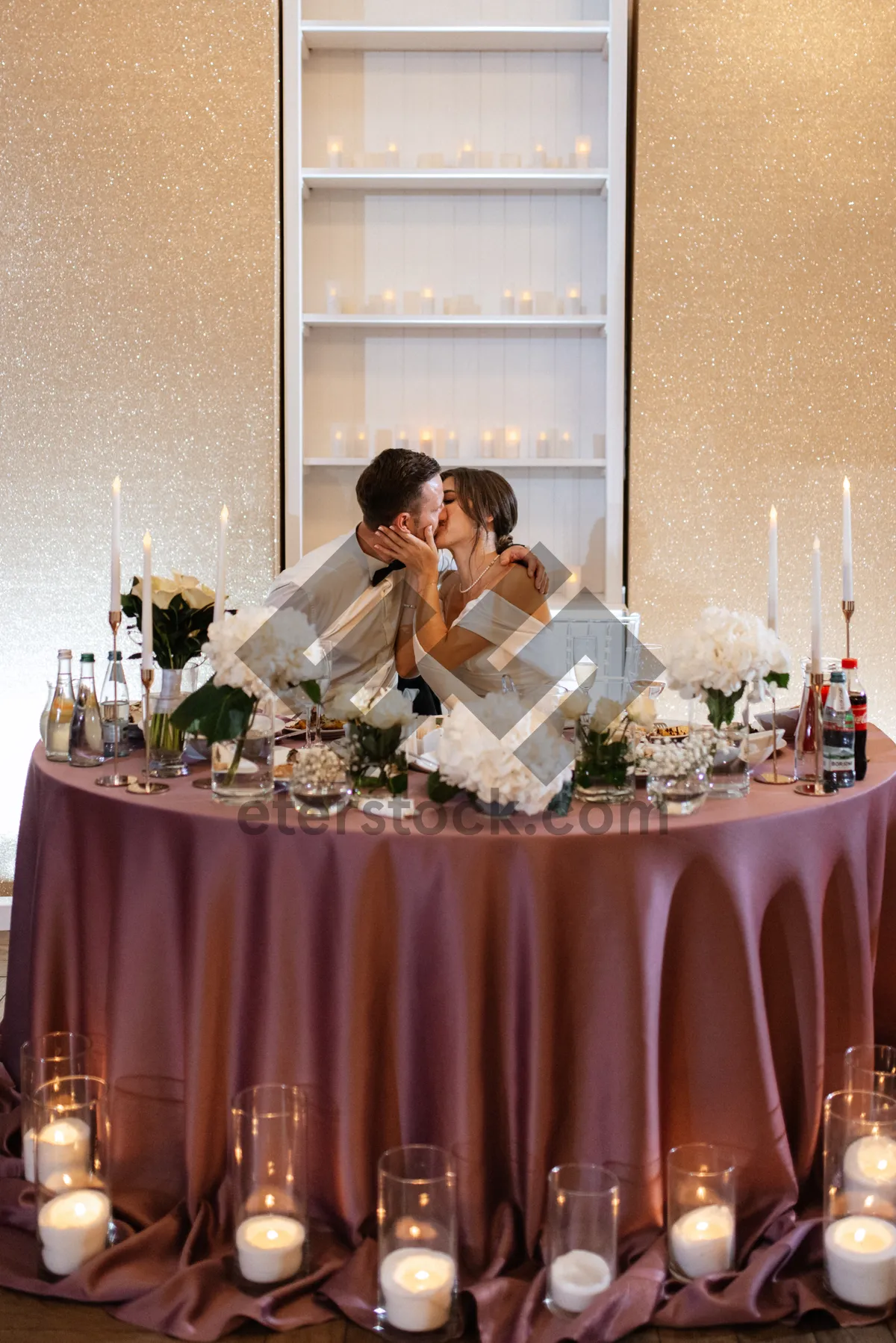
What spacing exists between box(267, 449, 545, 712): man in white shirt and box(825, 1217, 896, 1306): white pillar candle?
158 cm

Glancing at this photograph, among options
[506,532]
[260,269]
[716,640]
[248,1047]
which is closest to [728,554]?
[506,532]

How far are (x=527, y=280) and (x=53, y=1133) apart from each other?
2.91 metres

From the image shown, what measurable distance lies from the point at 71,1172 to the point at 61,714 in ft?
2.75

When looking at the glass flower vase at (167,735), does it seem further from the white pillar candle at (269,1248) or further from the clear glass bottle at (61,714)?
the white pillar candle at (269,1248)

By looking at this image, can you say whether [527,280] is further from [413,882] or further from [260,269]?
[413,882]

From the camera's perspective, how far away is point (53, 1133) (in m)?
1.92

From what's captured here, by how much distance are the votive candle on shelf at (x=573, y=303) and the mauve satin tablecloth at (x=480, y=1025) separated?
2269mm

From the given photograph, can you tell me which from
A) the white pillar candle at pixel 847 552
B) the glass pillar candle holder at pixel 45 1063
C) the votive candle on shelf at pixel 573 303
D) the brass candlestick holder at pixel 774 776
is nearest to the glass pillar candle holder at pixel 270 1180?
the glass pillar candle holder at pixel 45 1063

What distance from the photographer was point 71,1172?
192 centimetres

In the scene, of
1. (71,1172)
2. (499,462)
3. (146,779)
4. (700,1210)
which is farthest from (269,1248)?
(499,462)

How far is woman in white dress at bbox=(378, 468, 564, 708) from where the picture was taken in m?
2.96

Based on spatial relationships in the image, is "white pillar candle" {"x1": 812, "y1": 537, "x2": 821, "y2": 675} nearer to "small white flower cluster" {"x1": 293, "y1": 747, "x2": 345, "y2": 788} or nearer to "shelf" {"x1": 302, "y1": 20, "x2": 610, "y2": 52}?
"small white flower cluster" {"x1": 293, "y1": 747, "x2": 345, "y2": 788}

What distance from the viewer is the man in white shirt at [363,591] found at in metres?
3.04

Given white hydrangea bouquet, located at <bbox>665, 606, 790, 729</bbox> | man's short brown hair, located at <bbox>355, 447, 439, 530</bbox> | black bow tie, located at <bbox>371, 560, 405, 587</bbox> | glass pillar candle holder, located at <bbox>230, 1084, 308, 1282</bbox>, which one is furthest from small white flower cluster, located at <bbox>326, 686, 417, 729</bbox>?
black bow tie, located at <bbox>371, 560, 405, 587</bbox>
